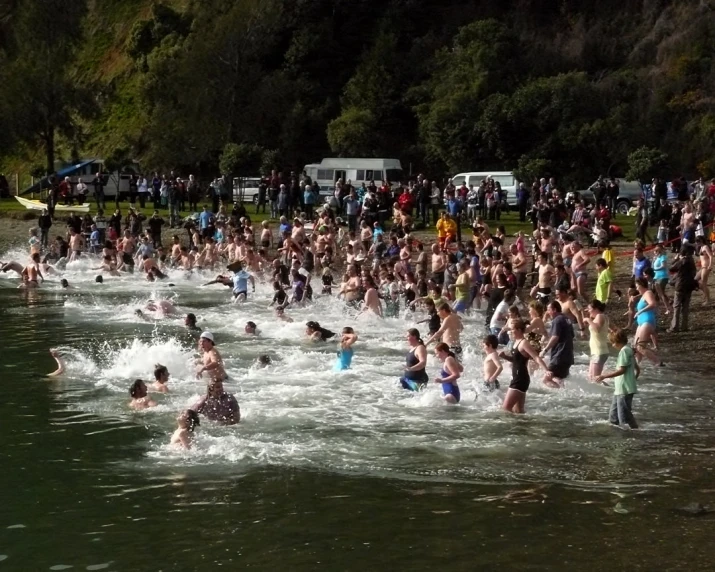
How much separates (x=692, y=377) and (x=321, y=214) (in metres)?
18.7

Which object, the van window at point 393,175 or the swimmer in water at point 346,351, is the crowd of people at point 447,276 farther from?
the van window at point 393,175

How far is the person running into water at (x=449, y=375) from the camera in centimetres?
1755

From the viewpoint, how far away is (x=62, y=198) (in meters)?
51.7

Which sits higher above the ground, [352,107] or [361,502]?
[352,107]

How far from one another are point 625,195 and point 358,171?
40.4 feet

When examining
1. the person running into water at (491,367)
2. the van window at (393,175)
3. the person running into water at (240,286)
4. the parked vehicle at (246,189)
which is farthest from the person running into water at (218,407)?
the parked vehicle at (246,189)

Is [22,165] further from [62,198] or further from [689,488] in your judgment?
[689,488]

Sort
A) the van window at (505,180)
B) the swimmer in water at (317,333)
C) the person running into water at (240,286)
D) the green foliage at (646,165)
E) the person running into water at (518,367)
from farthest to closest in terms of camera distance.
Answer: the green foliage at (646,165), the van window at (505,180), the person running into water at (240,286), the swimmer in water at (317,333), the person running into water at (518,367)

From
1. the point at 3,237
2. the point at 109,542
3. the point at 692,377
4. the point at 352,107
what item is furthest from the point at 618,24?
the point at 109,542

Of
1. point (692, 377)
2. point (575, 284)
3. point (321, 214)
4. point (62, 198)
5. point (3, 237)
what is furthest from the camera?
point (62, 198)

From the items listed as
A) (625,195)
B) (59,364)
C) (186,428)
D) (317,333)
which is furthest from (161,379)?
(625,195)

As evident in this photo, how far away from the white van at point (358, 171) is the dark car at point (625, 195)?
9.68 m

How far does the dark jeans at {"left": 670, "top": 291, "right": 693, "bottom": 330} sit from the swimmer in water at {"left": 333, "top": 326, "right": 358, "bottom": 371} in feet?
23.1

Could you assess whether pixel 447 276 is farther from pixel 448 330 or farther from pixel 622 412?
pixel 622 412
